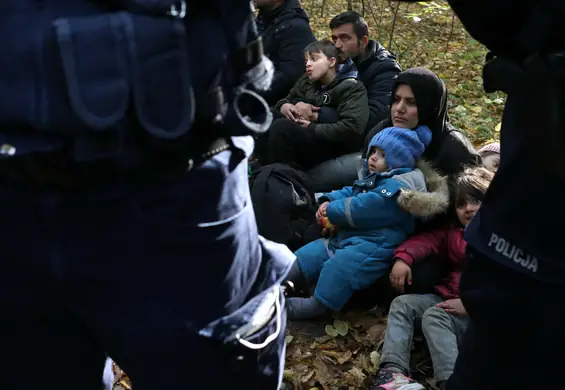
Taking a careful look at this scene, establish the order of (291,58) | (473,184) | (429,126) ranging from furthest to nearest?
(291,58) < (429,126) < (473,184)

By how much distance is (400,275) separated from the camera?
9.91 ft

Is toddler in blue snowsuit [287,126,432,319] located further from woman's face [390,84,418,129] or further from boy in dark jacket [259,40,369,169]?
boy in dark jacket [259,40,369,169]

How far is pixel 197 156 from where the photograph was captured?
3.78ft

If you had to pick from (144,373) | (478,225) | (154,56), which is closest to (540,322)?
(478,225)

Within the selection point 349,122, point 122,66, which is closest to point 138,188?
point 122,66

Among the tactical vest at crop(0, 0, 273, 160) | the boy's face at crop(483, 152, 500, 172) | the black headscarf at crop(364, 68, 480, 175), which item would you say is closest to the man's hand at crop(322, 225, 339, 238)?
the black headscarf at crop(364, 68, 480, 175)

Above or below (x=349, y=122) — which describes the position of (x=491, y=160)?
above

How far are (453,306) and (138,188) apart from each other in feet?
6.71

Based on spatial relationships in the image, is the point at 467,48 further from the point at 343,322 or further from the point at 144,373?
the point at 144,373

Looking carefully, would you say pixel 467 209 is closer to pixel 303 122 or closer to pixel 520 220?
pixel 520 220

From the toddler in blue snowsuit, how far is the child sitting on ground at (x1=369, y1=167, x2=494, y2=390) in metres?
0.11

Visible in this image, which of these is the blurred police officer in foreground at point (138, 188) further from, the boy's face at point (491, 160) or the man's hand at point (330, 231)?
the man's hand at point (330, 231)

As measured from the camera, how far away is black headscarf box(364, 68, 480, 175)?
3314 mm

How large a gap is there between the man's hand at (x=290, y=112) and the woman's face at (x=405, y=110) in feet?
4.16
